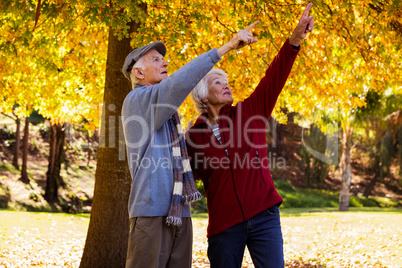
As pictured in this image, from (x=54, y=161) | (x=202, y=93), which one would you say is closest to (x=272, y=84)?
(x=202, y=93)

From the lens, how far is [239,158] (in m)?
2.91

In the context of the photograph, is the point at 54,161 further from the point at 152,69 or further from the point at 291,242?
the point at 152,69

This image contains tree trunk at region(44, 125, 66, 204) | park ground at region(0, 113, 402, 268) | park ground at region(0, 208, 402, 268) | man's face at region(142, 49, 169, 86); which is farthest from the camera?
tree trunk at region(44, 125, 66, 204)

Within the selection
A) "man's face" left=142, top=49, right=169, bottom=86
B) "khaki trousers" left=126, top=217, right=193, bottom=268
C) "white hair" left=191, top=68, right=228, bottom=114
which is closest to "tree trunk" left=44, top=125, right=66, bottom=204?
"white hair" left=191, top=68, right=228, bottom=114

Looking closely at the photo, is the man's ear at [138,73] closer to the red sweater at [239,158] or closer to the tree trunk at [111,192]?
the red sweater at [239,158]

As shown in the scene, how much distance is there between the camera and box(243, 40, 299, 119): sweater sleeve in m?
3.02

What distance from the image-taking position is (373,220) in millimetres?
13789

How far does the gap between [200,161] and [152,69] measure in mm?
693

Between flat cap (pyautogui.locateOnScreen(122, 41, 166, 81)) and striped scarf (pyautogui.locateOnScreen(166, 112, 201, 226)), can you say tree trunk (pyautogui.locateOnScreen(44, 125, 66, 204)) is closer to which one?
flat cap (pyautogui.locateOnScreen(122, 41, 166, 81))

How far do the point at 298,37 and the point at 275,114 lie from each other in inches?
186

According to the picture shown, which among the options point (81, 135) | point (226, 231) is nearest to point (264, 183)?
point (226, 231)

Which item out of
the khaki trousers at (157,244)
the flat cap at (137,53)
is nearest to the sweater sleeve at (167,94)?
the flat cap at (137,53)

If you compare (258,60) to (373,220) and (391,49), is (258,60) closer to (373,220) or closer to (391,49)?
(391,49)

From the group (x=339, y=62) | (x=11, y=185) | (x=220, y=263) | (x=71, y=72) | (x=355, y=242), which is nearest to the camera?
(x=220, y=263)
